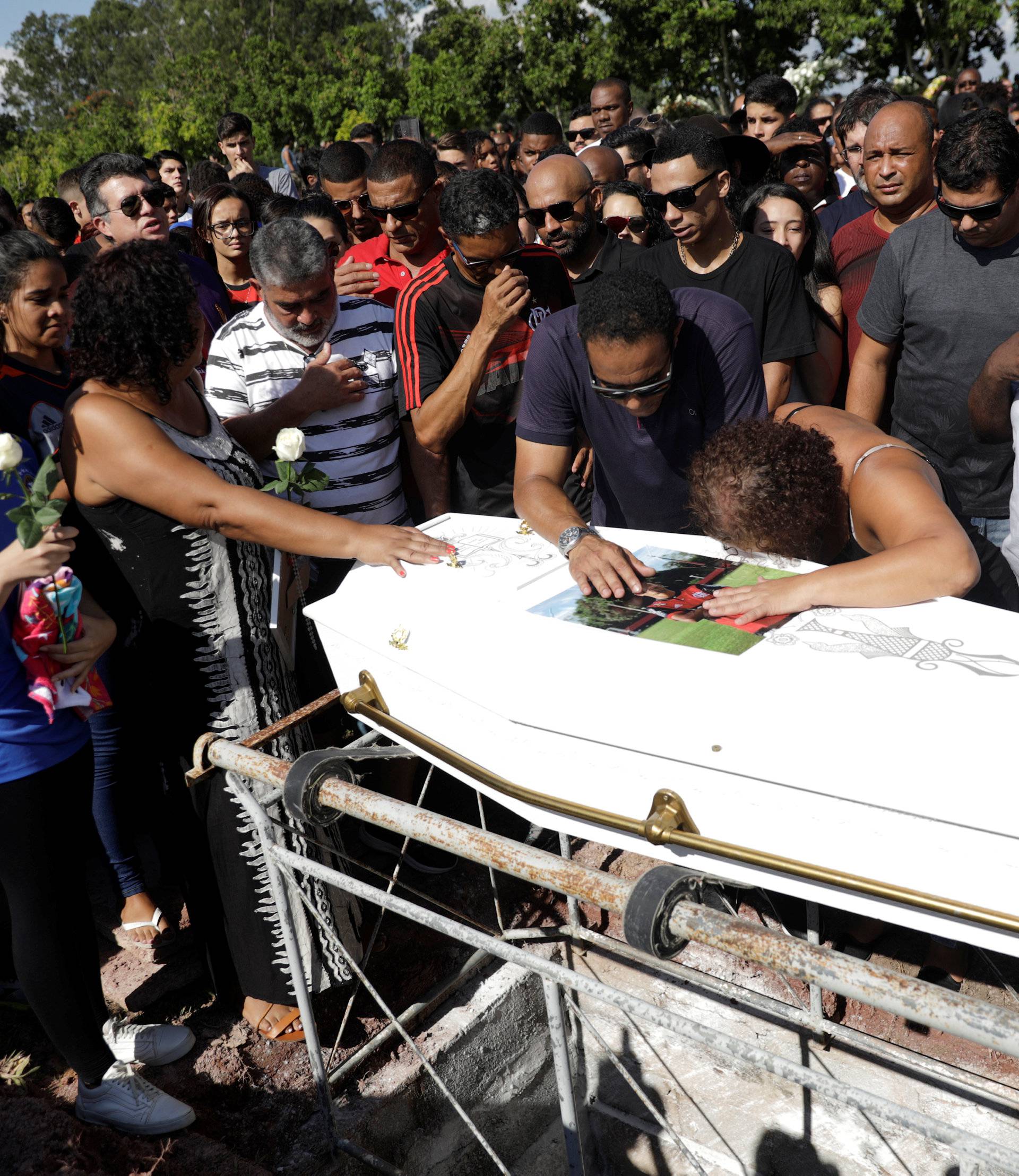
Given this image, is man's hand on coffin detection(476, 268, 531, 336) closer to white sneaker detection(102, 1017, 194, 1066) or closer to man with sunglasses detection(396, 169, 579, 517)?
man with sunglasses detection(396, 169, 579, 517)

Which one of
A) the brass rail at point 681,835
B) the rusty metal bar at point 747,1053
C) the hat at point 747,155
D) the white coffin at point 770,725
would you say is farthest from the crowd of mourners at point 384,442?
the hat at point 747,155

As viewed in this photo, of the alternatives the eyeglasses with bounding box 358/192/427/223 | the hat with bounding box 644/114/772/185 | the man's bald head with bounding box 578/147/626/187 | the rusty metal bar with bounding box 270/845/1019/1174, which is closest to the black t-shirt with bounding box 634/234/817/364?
the eyeglasses with bounding box 358/192/427/223

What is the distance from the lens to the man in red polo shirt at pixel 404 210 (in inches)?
147

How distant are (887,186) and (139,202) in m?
2.96

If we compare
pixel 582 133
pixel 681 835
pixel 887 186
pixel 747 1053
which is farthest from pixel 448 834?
pixel 582 133

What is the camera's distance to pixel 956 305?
3.04m

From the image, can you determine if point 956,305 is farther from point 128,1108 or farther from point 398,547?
point 128,1108

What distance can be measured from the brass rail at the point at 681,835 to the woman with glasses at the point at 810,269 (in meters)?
2.03

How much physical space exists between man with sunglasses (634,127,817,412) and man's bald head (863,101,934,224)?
616 mm

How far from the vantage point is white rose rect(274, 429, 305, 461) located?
2.37 meters

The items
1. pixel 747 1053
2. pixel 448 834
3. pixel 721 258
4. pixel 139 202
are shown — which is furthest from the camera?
pixel 139 202

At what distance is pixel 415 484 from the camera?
3.49 meters

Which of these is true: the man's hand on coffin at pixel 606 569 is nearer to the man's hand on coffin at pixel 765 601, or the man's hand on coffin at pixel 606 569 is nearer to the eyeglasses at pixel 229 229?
the man's hand on coffin at pixel 765 601

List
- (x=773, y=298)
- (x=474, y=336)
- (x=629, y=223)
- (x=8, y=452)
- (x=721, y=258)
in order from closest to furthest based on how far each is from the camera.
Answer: (x=8, y=452) → (x=474, y=336) → (x=773, y=298) → (x=721, y=258) → (x=629, y=223)
